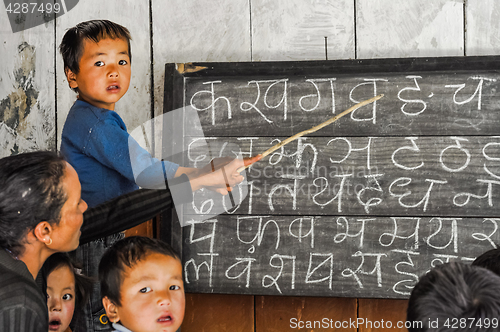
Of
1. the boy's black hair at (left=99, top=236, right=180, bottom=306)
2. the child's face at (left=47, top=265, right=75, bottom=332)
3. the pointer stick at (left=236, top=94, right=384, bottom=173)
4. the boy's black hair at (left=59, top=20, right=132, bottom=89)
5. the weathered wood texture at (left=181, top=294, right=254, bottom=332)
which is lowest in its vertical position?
the weathered wood texture at (left=181, top=294, right=254, bottom=332)

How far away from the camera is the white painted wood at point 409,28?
1091 millimetres

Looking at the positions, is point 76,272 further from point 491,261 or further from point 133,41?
point 491,261

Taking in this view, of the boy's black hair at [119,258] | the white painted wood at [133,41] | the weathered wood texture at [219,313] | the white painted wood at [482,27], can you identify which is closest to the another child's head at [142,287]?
the boy's black hair at [119,258]

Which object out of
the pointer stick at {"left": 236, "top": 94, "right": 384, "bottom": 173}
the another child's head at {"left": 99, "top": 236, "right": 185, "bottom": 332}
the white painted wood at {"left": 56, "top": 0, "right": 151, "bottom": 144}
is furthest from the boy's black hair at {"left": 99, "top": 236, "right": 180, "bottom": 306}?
the white painted wood at {"left": 56, "top": 0, "right": 151, "bottom": 144}

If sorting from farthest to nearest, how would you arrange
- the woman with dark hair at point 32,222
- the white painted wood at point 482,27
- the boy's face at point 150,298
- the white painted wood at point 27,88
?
1. the white painted wood at point 27,88
2. the white painted wood at point 482,27
3. the boy's face at point 150,298
4. the woman with dark hair at point 32,222

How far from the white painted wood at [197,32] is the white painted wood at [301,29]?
43mm

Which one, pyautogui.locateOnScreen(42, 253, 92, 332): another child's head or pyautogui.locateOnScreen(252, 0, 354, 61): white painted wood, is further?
pyautogui.locateOnScreen(252, 0, 354, 61): white painted wood

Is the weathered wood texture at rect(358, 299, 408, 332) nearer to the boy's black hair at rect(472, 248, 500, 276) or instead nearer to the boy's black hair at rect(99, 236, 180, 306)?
the boy's black hair at rect(472, 248, 500, 276)

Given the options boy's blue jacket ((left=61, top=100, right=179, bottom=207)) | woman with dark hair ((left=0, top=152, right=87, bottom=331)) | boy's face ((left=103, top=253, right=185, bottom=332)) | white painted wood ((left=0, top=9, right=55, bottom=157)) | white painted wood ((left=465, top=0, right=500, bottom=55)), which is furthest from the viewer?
white painted wood ((left=0, top=9, right=55, bottom=157))

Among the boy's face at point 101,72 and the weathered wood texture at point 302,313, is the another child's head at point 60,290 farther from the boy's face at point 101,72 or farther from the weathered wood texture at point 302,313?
the weathered wood texture at point 302,313

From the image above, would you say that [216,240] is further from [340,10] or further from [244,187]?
[340,10]

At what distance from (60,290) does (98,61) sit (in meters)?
0.54

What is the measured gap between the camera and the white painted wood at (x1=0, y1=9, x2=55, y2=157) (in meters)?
1.19

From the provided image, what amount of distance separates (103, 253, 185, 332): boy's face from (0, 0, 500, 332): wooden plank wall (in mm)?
332
